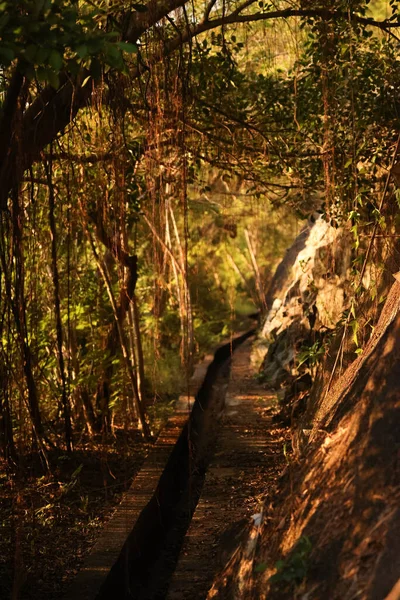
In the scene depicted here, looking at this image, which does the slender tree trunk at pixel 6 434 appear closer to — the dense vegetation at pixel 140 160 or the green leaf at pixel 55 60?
the dense vegetation at pixel 140 160

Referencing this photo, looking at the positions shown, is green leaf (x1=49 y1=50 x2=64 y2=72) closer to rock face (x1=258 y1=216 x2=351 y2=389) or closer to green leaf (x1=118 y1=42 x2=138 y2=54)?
green leaf (x1=118 y1=42 x2=138 y2=54)

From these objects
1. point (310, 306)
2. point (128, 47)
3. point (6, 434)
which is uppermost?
point (128, 47)

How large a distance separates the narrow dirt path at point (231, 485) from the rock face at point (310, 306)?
52 cm

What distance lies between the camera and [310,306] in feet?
30.9

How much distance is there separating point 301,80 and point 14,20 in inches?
162

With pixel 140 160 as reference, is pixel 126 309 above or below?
below

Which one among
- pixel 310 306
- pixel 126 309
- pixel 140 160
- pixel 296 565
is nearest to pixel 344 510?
pixel 296 565

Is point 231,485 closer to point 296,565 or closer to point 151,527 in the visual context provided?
point 151,527

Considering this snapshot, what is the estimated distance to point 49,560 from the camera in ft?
17.5

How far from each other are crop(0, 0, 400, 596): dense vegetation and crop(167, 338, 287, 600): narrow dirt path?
792 mm

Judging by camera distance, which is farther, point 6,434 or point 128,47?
point 6,434

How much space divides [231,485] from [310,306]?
326 centimetres

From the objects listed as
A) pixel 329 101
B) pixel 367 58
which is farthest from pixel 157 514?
pixel 367 58

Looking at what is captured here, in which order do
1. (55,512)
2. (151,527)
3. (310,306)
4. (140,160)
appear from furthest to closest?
(310,306) < (140,160) < (55,512) < (151,527)
